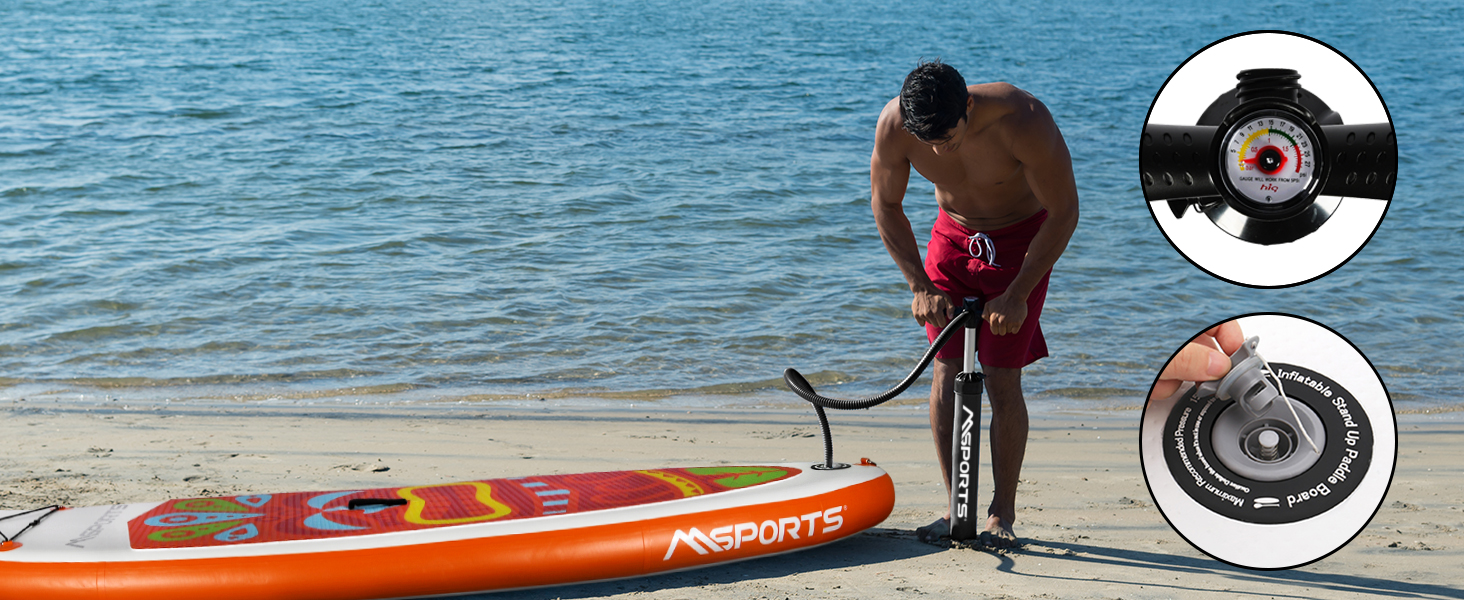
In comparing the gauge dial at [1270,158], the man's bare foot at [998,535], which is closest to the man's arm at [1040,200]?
the gauge dial at [1270,158]

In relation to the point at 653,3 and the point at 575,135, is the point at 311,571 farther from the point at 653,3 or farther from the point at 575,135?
the point at 653,3

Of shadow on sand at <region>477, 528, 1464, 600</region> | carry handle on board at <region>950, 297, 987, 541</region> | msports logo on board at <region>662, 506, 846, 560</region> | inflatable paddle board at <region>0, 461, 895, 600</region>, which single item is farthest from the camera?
carry handle on board at <region>950, 297, 987, 541</region>

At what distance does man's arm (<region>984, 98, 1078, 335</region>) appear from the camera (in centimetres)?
298

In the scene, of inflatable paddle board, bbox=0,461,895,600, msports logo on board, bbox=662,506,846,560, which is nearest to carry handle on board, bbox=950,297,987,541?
inflatable paddle board, bbox=0,461,895,600

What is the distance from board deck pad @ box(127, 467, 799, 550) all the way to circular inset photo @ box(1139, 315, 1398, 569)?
119 cm

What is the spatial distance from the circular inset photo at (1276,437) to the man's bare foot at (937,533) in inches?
27.1

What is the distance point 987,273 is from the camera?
3.27m

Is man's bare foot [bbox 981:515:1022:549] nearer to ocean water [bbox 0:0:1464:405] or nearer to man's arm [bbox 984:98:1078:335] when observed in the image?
man's arm [bbox 984:98:1078:335]

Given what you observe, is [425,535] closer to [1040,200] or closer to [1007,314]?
[1007,314]

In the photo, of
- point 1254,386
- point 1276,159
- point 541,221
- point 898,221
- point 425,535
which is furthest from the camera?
point 541,221

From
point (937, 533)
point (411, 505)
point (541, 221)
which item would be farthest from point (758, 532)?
point (541, 221)

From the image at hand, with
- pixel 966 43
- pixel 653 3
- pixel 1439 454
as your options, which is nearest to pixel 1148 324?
pixel 1439 454

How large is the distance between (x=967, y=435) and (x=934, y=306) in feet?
1.29

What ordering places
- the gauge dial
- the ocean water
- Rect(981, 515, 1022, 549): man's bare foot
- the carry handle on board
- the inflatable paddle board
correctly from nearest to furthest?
the gauge dial → the inflatable paddle board → the carry handle on board → Rect(981, 515, 1022, 549): man's bare foot → the ocean water
